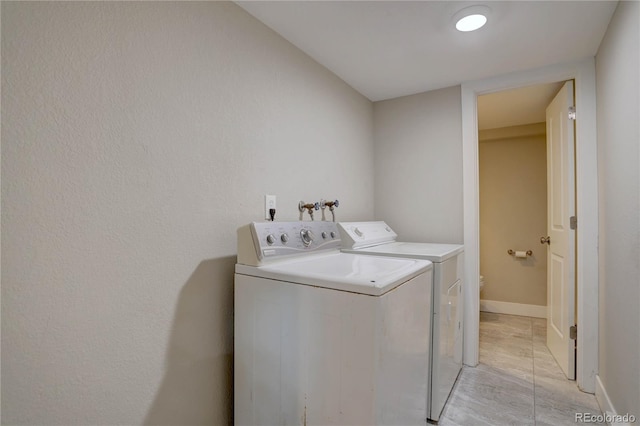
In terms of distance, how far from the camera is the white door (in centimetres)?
206

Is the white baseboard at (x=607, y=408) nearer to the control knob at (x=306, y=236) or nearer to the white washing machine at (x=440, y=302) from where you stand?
the white washing machine at (x=440, y=302)

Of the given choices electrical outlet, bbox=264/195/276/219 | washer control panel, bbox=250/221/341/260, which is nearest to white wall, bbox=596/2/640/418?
washer control panel, bbox=250/221/341/260

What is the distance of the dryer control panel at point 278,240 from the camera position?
1.27 metres

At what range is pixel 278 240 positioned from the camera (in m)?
1.37

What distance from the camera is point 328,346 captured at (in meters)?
1.03

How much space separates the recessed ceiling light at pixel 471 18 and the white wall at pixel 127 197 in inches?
38.8

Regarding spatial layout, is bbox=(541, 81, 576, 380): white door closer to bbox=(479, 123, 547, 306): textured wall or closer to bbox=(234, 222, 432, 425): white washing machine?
bbox=(479, 123, 547, 306): textured wall

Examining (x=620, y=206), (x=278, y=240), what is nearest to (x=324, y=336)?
(x=278, y=240)

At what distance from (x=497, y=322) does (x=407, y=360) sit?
8.63ft

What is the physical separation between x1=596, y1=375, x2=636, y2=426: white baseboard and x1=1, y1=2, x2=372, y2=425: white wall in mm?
1828

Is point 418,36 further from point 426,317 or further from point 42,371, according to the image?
point 42,371

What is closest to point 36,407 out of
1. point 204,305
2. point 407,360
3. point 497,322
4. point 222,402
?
point 204,305

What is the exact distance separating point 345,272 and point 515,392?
1632 mm

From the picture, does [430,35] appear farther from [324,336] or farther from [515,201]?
[515,201]
